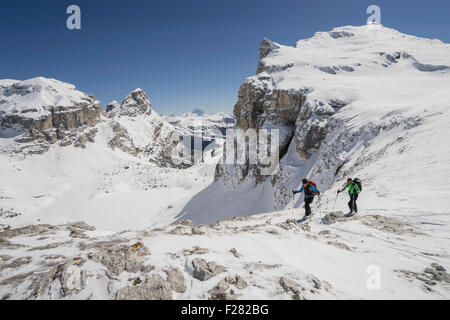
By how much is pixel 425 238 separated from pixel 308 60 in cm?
3362

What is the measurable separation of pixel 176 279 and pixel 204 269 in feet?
1.71

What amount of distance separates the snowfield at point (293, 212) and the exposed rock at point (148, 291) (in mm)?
25

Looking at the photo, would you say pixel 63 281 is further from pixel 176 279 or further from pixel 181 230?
pixel 181 230

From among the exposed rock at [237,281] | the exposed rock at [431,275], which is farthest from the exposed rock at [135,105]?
the exposed rock at [431,275]

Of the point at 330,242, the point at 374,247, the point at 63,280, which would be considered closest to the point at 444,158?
the point at 374,247

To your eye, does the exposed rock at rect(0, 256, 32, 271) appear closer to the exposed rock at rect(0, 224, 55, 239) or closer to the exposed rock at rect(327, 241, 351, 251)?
the exposed rock at rect(0, 224, 55, 239)

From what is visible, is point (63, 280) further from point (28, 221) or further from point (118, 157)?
point (118, 157)

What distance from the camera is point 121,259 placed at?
392 centimetres

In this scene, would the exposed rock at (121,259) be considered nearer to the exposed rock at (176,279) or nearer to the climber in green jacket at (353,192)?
the exposed rock at (176,279)

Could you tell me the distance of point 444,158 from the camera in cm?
915

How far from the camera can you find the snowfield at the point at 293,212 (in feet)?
11.8

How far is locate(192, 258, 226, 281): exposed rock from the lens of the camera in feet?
11.9

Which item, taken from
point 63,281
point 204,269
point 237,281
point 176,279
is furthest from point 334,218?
point 63,281
